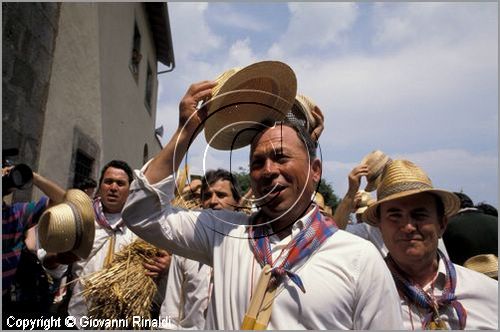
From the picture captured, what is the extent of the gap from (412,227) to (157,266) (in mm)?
1964

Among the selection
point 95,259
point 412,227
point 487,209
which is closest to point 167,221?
point 412,227

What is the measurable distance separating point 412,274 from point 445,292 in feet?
0.55

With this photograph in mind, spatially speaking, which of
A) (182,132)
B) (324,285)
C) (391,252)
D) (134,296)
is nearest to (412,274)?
(391,252)

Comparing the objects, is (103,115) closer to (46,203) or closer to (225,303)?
(46,203)

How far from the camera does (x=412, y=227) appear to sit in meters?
1.90

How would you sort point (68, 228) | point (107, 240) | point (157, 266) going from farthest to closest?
point (107, 240)
point (157, 266)
point (68, 228)

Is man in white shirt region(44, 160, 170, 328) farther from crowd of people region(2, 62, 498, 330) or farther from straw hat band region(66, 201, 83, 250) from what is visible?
crowd of people region(2, 62, 498, 330)

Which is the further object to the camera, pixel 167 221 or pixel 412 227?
pixel 412 227

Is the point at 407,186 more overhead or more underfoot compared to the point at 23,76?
more underfoot

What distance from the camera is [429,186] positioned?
2000mm

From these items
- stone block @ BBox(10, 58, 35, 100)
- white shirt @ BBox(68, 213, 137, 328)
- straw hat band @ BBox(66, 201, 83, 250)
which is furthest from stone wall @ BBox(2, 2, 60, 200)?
straw hat band @ BBox(66, 201, 83, 250)

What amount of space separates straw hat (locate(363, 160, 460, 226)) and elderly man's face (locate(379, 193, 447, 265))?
0.16 feet

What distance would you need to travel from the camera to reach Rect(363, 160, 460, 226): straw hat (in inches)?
77.2

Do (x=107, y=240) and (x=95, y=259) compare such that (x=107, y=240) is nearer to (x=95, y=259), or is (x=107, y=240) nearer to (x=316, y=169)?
(x=95, y=259)
